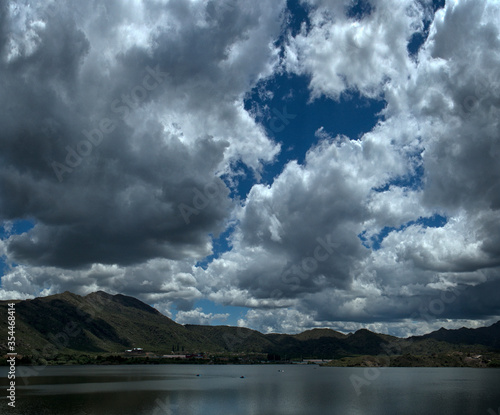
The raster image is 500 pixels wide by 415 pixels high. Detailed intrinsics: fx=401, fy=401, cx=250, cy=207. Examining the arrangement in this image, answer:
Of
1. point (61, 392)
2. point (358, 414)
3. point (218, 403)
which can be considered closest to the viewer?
point (358, 414)

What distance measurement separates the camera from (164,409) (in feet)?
331

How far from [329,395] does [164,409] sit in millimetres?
63309

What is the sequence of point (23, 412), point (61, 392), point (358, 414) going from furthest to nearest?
point (61, 392) → point (358, 414) → point (23, 412)

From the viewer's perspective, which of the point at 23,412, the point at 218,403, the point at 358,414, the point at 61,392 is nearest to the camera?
the point at 23,412

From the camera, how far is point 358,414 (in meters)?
96.3

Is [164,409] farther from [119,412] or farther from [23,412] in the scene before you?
[23,412]

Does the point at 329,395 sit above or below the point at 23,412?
below

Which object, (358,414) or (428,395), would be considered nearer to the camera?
(358,414)

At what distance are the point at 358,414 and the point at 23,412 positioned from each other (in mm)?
77540

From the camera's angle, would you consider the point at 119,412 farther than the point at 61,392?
No

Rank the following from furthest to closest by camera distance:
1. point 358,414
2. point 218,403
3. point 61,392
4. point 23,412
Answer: point 61,392
point 218,403
point 358,414
point 23,412

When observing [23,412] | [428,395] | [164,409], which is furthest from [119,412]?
[428,395]

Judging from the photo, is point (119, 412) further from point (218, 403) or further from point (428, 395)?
point (428, 395)

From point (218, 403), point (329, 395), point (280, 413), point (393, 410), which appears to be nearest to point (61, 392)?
point (218, 403)
